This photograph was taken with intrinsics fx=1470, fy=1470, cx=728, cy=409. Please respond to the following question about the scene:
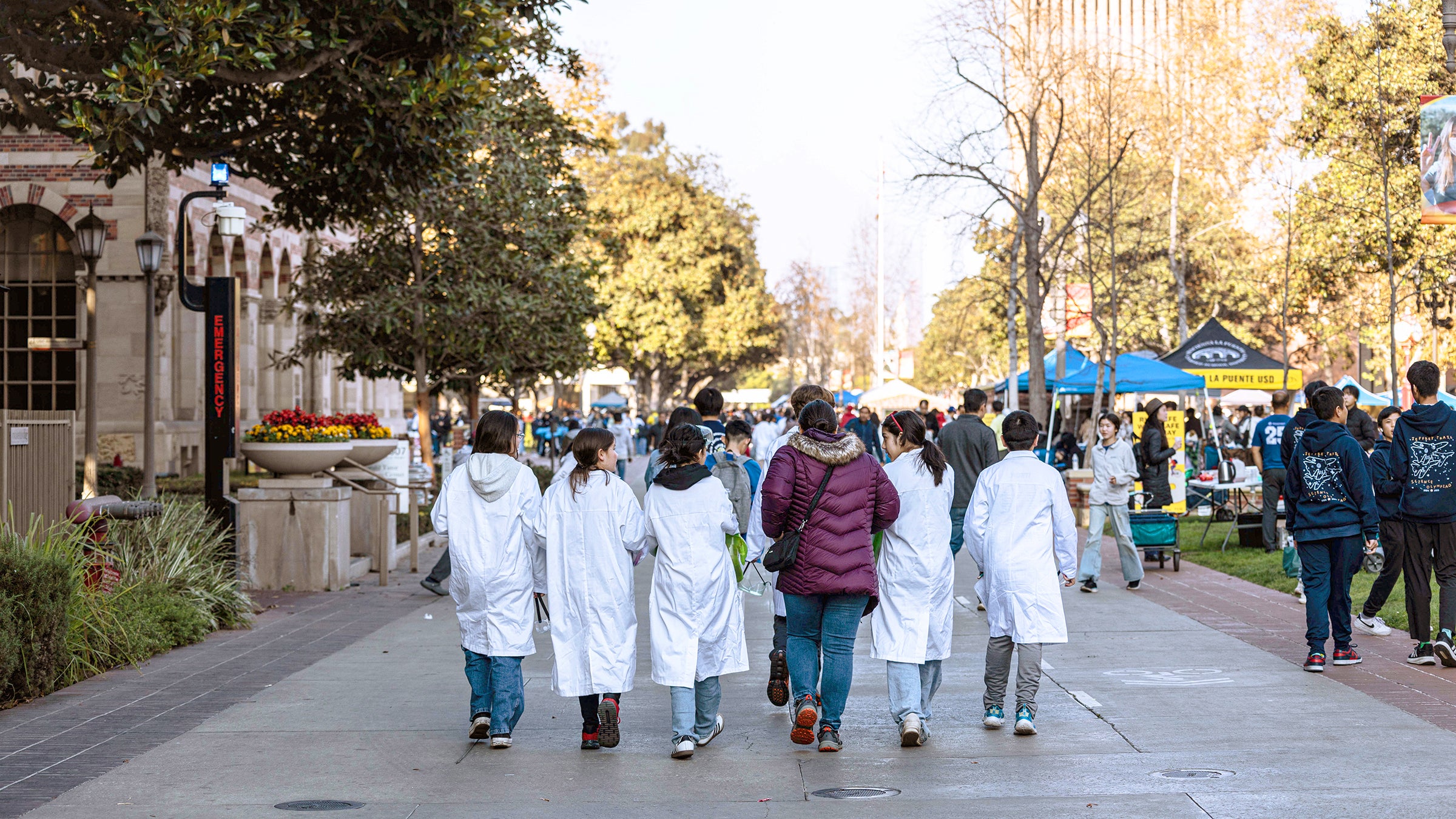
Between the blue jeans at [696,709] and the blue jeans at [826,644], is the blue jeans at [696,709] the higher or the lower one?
the lower one

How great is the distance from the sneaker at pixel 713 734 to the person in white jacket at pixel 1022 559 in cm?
142

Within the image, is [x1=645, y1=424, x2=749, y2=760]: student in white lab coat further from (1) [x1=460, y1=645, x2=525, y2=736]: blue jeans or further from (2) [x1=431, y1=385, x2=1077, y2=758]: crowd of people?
(1) [x1=460, y1=645, x2=525, y2=736]: blue jeans

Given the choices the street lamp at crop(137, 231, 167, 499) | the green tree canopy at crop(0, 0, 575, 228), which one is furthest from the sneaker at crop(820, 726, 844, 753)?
the street lamp at crop(137, 231, 167, 499)

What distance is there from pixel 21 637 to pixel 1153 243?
39.4 metres

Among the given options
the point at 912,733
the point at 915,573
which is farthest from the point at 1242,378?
the point at 912,733

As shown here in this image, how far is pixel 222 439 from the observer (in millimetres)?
13523

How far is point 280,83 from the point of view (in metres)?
12.8

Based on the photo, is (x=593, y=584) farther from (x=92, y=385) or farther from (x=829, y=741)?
(x=92, y=385)

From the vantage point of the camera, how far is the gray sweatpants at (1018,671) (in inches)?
300

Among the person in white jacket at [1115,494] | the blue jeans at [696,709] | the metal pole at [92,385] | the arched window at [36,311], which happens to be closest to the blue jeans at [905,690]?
the blue jeans at [696,709]

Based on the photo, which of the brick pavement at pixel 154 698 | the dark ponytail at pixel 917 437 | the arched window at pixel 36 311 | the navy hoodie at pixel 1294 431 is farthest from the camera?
the arched window at pixel 36 311

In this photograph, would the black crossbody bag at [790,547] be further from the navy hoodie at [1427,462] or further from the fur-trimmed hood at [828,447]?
the navy hoodie at [1427,462]

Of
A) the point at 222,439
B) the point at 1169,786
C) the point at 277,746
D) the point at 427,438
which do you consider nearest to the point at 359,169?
the point at 222,439

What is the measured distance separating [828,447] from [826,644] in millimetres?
977
